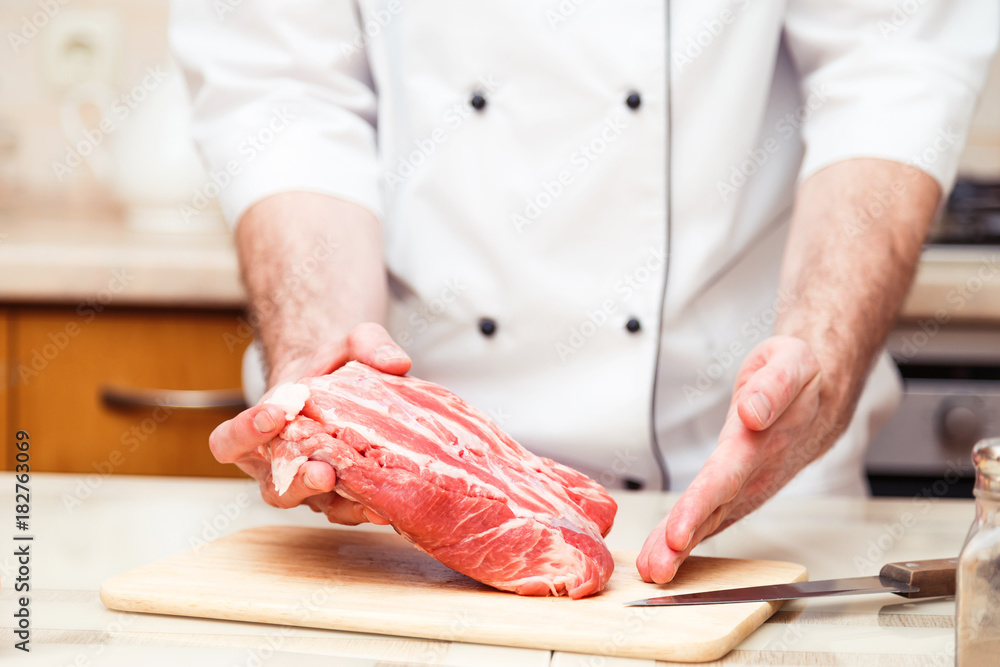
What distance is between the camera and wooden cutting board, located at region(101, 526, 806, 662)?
29.6 inches

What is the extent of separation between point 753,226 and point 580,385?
12.9 inches

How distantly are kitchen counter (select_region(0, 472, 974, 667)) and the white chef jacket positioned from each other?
0.19 metres

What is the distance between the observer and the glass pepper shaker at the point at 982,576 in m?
0.62

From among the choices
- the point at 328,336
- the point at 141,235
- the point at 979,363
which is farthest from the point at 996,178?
the point at 141,235

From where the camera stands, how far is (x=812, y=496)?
1.37 metres

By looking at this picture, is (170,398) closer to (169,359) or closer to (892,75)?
(169,359)

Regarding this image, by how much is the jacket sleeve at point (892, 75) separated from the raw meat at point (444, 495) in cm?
67

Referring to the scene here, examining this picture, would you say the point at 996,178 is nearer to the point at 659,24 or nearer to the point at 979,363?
the point at 979,363

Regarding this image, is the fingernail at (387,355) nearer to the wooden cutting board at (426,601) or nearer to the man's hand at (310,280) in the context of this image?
the man's hand at (310,280)

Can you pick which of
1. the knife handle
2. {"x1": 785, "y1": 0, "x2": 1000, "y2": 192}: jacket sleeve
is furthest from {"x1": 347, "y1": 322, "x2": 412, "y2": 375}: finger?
{"x1": 785, "y1": 0, "x2": 1000, "y2": 192}: jacket sleeve

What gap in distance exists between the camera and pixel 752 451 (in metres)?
0.94
